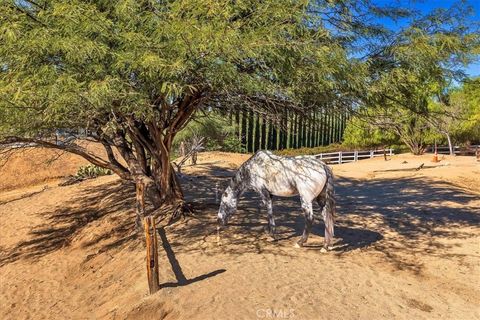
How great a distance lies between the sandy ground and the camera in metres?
7.39

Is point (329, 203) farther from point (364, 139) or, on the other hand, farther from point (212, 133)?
point (364, 139)

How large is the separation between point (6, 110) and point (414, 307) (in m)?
8.30

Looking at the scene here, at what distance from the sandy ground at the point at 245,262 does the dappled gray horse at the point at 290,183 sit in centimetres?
80

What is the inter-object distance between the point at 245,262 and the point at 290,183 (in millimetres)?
2100

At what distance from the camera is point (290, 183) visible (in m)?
10.1

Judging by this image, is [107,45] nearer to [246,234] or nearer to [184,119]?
[184,119]

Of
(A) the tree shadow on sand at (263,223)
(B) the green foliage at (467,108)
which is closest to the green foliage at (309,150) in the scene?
(B) the green foliage at (467,108)

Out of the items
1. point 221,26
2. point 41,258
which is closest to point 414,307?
point 221,26

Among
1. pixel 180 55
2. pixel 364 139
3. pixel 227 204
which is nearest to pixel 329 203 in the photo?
pixel 227 204

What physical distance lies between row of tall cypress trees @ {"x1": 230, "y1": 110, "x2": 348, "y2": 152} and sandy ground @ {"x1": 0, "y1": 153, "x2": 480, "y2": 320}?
283 centimetres

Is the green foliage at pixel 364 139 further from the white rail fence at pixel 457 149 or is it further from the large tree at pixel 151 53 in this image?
the large tree at pixel 151 53

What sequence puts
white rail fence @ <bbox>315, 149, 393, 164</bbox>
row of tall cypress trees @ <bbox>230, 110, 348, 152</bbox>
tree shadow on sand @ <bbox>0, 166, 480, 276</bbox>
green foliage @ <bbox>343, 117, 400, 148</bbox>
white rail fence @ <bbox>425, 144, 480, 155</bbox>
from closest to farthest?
tree shadow on sand @ <bbox>0, 166, 480, 276</bbox> → row of tall cypress trees @ <bbox>230, 110, 348, 152</bbox> → white rail fence @ <bbox>315, 149, 393, 164</bbox> → white rail fence @ <bbox>425, 144, 480, 155</bbox> → green foliage @ <bbox>343, 117, 400, 148</bbox>

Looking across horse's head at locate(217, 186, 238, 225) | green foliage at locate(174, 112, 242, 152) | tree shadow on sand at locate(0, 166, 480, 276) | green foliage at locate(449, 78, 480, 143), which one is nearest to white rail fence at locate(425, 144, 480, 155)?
green foliage at locate(449, 78, 480, 143)

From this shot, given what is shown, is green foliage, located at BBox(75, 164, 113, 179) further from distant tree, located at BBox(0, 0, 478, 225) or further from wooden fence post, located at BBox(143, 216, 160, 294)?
wooden fence post, located at BBox(143, 216, 160, 294)
